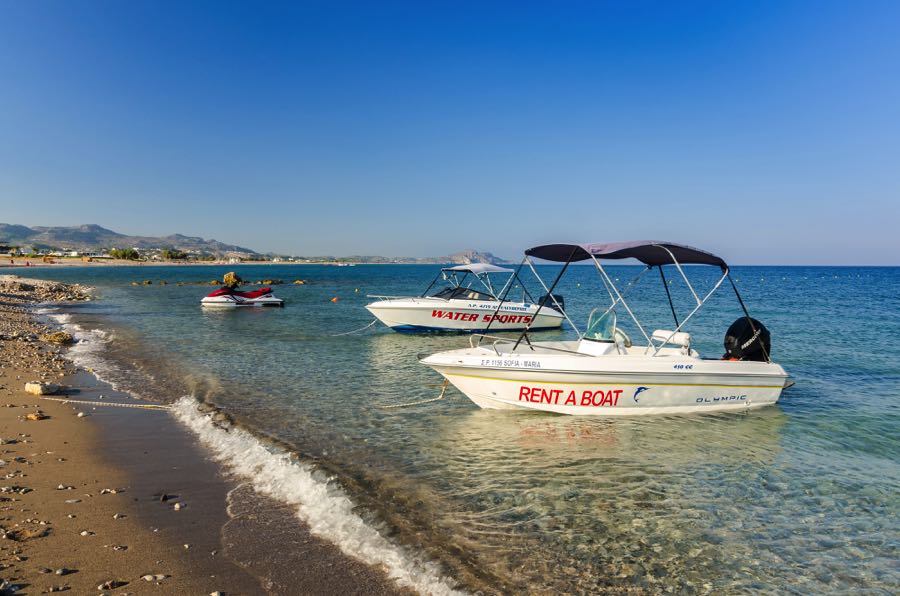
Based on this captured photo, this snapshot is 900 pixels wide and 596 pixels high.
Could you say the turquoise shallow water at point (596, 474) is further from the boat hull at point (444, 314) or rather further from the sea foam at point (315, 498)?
the boat hull at point (444, 314)

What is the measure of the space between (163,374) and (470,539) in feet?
38.9

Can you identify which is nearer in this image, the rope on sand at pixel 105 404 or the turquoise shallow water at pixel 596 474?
the turquoise shallow water at pixel 596 474

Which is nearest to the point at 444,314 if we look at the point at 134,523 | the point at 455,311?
the point at 455,311

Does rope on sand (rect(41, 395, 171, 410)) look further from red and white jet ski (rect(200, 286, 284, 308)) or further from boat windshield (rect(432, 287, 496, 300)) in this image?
red and white jet ski (rect(200, 286, 284, 308))

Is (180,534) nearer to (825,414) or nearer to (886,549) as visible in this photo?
(886,549)

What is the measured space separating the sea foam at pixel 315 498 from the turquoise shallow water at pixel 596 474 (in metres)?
0.24

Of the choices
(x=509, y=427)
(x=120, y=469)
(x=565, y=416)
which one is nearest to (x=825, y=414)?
(x=565, y=416)

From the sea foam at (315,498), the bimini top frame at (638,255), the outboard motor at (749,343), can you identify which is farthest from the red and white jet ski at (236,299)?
the outboard motor at (749,343)

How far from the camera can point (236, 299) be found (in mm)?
35781

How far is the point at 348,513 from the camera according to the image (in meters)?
6.32

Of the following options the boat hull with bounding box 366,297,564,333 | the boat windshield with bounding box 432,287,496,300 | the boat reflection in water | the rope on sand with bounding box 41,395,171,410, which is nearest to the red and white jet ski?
the boat hull with bounding box 366,297,564,333

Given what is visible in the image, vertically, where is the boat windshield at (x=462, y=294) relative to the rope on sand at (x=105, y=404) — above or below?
above

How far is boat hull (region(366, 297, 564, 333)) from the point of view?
23.2m

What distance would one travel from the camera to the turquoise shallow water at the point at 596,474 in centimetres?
550
